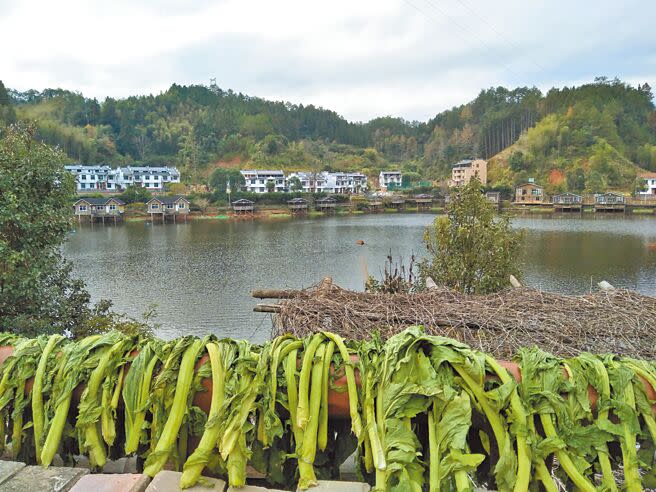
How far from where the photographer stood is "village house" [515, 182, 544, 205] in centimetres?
7150

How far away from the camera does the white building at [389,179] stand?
8988 cm

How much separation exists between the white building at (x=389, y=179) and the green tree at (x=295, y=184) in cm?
2064

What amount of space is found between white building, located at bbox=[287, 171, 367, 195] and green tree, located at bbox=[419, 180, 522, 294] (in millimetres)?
64040

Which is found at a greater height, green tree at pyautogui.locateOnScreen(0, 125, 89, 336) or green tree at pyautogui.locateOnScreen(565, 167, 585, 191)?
green tree at pyautogui.locateOnScreen(565, 167, 585, 191)

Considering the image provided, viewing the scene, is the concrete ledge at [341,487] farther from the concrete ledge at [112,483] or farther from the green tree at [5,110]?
the green tree at [5,110]

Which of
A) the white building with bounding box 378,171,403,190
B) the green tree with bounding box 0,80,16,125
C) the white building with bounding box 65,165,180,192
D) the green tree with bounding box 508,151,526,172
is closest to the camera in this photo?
the green tree with bounding box 0,80,16,125

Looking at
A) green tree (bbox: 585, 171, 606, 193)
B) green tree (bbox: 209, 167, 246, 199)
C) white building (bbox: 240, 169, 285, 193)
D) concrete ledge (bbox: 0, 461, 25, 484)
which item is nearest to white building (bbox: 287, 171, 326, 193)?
white building (bbox: 240, 169, 285, 193)

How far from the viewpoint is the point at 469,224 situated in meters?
11.6

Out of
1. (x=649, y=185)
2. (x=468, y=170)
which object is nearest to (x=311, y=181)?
(x=468, y=170)

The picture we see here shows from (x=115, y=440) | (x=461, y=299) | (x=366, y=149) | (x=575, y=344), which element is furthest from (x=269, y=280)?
(x=366, y=149)

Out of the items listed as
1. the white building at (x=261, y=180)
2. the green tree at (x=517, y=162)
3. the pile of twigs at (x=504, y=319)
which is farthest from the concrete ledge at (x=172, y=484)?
the green tree at (x=517, y=162)

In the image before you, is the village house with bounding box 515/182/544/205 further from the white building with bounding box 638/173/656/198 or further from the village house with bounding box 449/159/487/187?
the white building with bounding box 638/173/656/198

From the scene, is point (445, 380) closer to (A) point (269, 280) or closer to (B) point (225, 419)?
(B) point (225, 419)

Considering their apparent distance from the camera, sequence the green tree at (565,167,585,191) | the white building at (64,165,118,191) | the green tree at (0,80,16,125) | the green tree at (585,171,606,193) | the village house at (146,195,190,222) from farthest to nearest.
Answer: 1. the green tree at (565,167,585,191)
2. the green tree at (585,171,606,193)
3. the white building at (64,165,118,191)
4. the green tree at (0,80,16,125)
5. the village house at (146,195,190,222)
